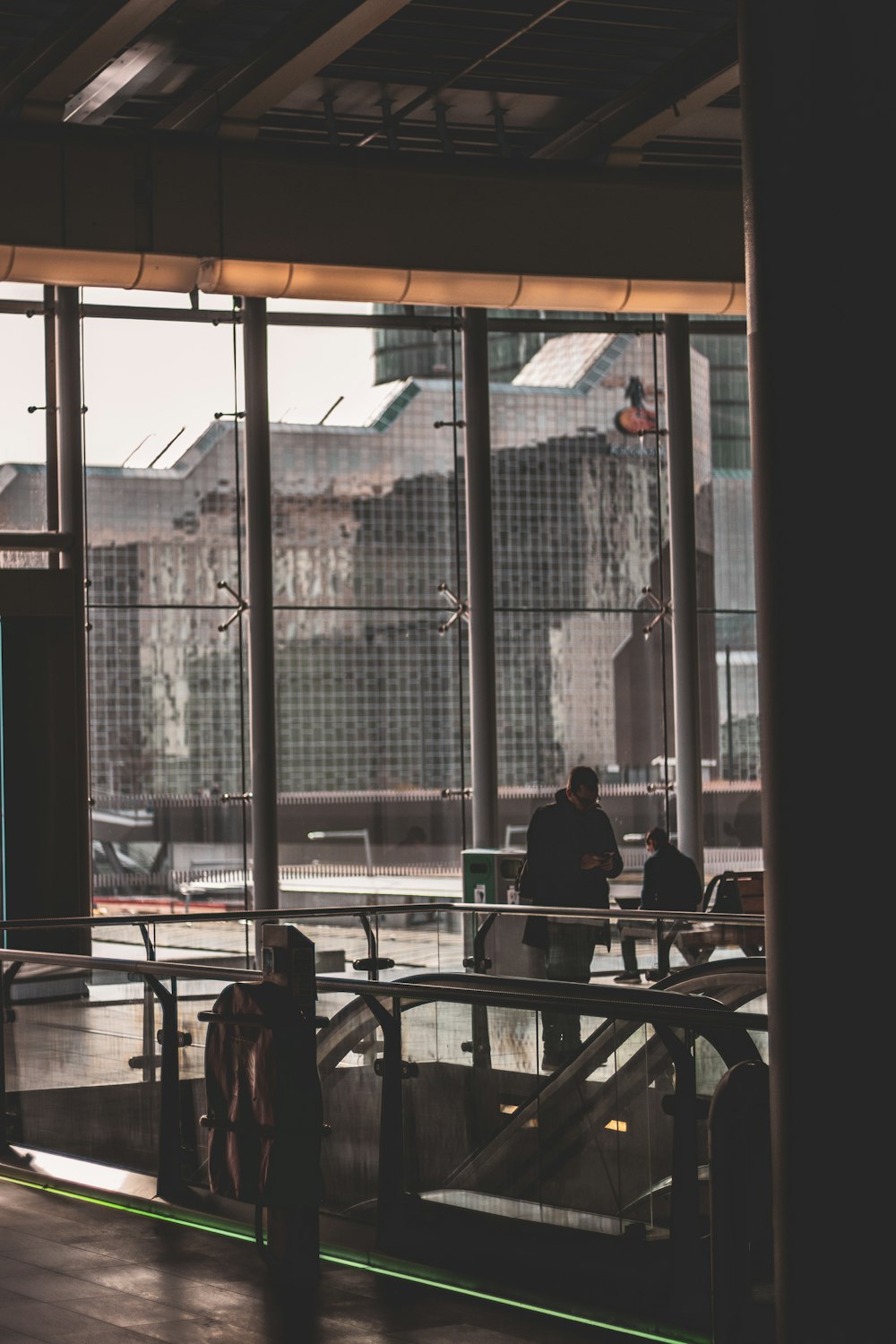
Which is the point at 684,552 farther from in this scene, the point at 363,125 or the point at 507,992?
the point at 507,992

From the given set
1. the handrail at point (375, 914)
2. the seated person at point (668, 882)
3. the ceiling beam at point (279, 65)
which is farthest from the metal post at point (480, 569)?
the handrail at point (375, 914)

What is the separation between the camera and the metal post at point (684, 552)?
1494 cm

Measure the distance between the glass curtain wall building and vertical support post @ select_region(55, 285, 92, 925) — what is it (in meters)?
0.25

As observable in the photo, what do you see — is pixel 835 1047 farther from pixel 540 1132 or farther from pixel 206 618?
pixel 206 618

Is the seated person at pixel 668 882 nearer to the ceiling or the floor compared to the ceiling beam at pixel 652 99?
nearer to the floor

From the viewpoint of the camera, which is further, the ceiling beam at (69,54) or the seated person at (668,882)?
the seated person at (668,882)

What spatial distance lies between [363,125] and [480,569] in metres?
3.73

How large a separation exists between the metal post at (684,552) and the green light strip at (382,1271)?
29.4 ft

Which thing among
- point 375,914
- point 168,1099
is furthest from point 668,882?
point 168,1099

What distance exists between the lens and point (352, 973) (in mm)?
9969

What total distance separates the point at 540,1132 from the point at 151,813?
891cm

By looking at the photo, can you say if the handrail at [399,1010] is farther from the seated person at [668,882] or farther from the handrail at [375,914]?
the seated person at [668,882]

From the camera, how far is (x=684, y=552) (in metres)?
15.0

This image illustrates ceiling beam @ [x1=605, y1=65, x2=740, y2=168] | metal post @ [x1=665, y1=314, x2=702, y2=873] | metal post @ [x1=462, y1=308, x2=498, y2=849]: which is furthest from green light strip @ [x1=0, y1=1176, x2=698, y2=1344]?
metal post @ [x1=665, y1=314, x2=702, y2=873]
